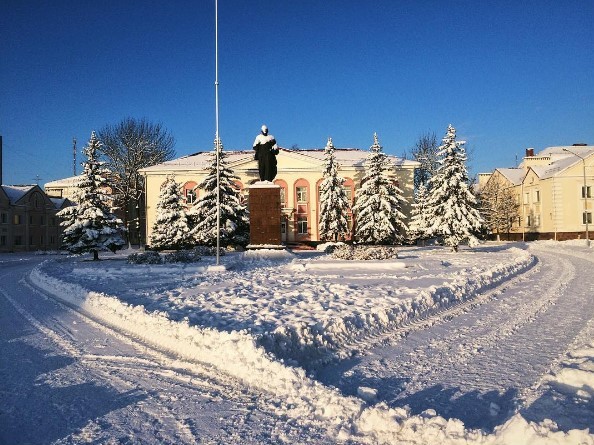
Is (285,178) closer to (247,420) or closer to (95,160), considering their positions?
(95,160)

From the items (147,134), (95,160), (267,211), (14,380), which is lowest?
(14,380)

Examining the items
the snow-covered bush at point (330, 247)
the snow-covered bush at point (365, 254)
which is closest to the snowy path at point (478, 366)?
the snow-covered bush at point (365, 254)

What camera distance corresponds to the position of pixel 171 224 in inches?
1283

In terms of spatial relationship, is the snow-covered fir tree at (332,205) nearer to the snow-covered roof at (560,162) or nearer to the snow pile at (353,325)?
the snow-covered roof at (560,162)

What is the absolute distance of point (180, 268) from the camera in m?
15.8

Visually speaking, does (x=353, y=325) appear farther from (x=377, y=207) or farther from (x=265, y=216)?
(x=377, y=207)

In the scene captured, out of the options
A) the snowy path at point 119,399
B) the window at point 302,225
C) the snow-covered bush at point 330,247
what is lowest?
the snowy path at point 119,399

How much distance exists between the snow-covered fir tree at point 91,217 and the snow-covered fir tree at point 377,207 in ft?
59.5

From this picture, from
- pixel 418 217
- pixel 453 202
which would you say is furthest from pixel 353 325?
pixel 418 217

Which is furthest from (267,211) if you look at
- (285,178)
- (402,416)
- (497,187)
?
(497,187)

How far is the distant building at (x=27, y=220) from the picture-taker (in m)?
48.3

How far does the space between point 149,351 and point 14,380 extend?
4.84 feet

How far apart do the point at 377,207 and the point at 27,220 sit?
42.7 meters

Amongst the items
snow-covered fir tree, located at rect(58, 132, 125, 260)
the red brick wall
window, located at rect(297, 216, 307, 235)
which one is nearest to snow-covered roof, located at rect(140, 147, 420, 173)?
window, located at rect(297, 216, 307, 235)
